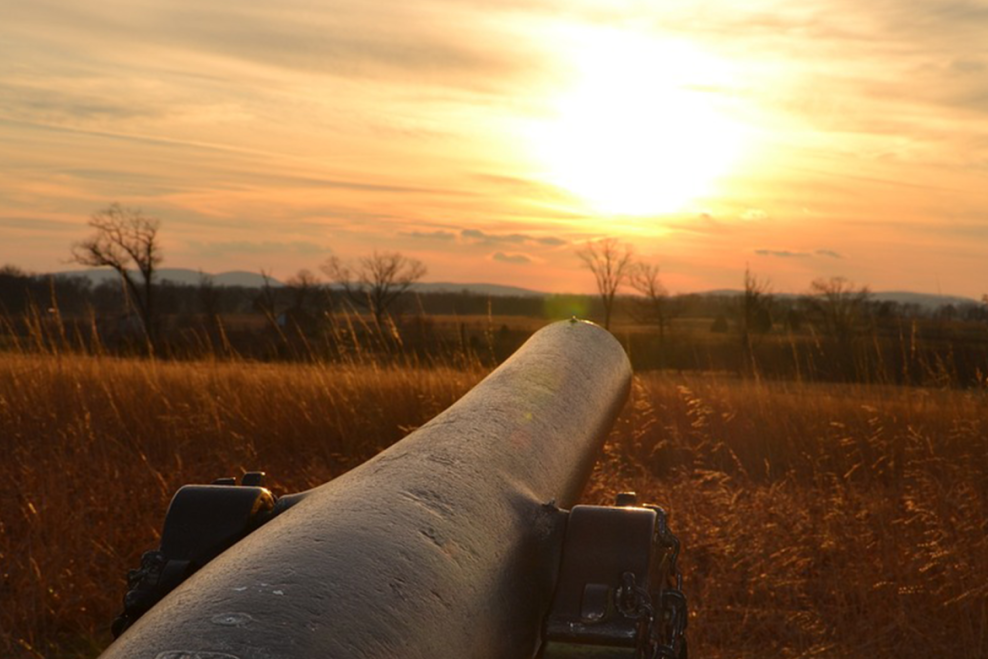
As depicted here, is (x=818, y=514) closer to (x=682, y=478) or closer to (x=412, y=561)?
(x=682, y=478)

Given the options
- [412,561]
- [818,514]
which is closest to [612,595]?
[412,561]

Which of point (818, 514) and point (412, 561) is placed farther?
point (818, 514)

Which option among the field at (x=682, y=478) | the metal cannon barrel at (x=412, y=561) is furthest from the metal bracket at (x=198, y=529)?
the field at (x=682, y=478)

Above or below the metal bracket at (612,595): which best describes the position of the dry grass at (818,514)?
below

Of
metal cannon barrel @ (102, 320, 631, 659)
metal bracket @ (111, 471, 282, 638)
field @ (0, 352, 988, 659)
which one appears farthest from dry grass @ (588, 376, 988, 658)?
metal bracket @ (111, 471, 282, 638)

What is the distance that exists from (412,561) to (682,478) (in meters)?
6.30

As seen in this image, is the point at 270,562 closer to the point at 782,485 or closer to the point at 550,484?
the point at 550,484

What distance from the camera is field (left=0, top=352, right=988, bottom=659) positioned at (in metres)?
5.22

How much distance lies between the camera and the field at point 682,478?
522cm

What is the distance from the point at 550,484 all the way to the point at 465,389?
6.43 m

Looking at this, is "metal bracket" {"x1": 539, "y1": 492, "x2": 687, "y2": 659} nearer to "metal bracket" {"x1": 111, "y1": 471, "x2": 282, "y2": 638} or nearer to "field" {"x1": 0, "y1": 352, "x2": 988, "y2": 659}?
"metal bracket" {"x1": 111, "y1": 471, "x2": 282, "y2": 638}

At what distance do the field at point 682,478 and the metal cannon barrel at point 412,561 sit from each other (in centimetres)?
270

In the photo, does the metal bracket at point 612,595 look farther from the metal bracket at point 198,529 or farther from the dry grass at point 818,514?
the dry grass at point 818,514

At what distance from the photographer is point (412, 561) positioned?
1.71 metres
